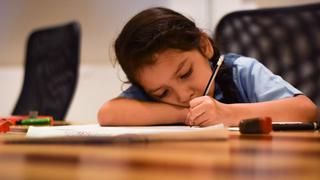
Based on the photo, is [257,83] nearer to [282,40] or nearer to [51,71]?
[282,40]

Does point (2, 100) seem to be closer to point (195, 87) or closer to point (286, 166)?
point (195, 87)

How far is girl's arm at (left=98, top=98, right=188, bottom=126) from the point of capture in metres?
1.08

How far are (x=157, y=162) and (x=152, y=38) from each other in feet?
2.67

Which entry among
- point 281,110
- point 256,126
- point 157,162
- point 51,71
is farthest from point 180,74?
point 51,71

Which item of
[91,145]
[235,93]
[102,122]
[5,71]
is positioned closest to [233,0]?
[235,93]

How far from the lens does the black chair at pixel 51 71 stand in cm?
170

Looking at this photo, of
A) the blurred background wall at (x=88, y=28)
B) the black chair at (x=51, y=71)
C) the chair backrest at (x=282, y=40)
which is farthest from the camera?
the blurred background wall at (x=88, y=28)

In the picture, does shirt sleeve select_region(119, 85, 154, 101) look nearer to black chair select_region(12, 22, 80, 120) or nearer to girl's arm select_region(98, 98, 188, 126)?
girl's arm select_region(98, 98, 188, 126)

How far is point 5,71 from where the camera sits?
2525 mm

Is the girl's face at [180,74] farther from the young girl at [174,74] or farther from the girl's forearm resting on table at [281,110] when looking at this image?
the girl's forearm resting on table at [281,110]

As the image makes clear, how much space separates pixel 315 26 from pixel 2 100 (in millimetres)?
1766

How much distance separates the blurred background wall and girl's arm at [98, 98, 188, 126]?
94 cm

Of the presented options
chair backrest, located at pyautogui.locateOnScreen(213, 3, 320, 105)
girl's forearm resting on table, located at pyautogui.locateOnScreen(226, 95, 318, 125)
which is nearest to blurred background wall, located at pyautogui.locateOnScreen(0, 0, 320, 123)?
chair backrest, located at pyautogui.locateOnScreen(213, 3, 320, 105)

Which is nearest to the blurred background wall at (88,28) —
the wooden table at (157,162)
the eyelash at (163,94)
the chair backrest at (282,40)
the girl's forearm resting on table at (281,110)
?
the chair backrest at (282,40)
